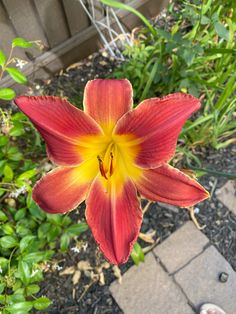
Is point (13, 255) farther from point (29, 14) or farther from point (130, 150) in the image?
point (29, 14)

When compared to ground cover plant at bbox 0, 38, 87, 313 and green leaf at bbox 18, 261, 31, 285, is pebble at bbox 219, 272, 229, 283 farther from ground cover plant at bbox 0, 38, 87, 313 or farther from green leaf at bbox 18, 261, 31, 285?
green leaf at bbox 18, 261, 31, 285

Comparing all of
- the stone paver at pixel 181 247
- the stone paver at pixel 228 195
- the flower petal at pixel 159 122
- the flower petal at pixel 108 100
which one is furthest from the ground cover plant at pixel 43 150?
the flower petal at pixel 159 122

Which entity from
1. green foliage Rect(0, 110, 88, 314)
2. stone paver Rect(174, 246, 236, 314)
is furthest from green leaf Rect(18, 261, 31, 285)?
stone paver Rect(174, 246, 236, 314)

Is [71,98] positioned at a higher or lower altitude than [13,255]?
higher

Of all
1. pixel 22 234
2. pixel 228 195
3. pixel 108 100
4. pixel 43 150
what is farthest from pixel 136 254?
pixel 108 100

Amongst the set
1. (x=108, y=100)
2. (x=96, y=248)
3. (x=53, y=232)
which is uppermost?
(x=108, y=100)

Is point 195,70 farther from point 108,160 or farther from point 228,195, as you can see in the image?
point 108,160

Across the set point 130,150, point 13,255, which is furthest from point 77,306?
point 130,150
